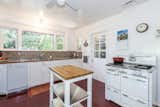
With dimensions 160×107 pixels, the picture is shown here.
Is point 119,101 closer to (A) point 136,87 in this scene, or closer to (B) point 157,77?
(A) point 136,87

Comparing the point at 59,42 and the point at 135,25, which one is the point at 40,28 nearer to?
the point at 59,42

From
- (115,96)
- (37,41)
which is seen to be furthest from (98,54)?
(37,41)

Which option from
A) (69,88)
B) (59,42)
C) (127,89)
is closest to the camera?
(69,88)

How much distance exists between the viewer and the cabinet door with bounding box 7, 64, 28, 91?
2.76 metres

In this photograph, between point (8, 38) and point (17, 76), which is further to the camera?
point (8, 38)

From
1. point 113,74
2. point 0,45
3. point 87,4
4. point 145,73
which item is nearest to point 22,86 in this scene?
point 0,45

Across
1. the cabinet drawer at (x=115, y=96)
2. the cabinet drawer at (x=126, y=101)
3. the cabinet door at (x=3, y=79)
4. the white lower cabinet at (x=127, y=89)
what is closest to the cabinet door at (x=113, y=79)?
the white lower cabinet at (x=127, y=89)

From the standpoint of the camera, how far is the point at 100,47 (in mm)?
4027

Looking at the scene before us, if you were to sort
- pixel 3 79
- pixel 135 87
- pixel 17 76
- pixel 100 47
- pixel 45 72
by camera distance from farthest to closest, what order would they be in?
pixel 100 47 < pixel 45 72 < pixel 17 76 < pixel 3 79 < pixel 135 87

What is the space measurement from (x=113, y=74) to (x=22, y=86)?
8.43 feet

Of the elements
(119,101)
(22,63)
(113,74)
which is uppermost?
(22,63)

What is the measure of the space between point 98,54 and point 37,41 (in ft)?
8.41

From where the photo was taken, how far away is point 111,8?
2.74 metres

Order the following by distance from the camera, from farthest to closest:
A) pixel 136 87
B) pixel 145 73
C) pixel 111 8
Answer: pixel 111 8 → pixel 136 87 → pixel 145 73
